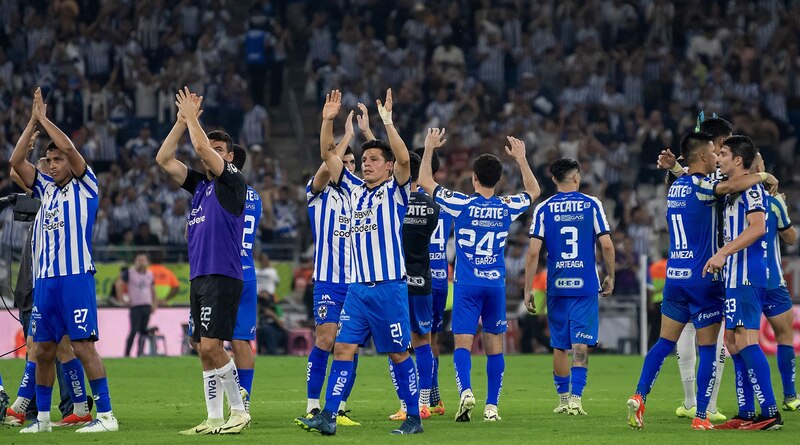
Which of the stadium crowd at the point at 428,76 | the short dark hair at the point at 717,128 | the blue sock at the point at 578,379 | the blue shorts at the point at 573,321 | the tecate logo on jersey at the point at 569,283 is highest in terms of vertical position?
the stadium crowd at the point at 428,76

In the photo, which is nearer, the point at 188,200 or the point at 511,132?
the point at 188,200

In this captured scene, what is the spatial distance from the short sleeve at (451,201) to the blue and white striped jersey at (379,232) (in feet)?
4.94

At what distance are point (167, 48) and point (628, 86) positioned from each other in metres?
11.8

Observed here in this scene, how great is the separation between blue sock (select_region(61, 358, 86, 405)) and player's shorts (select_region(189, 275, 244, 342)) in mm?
1373

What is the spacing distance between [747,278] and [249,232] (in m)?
4.92

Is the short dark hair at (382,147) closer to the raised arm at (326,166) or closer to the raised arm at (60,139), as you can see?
the raised arm at (326,166)

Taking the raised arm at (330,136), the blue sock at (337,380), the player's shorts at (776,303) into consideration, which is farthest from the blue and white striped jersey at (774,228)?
the blue sock at (337,380)

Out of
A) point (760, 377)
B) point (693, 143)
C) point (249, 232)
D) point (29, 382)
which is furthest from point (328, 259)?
point (760, 377)

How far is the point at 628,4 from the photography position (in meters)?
33.6

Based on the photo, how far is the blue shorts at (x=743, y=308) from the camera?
37.0ft

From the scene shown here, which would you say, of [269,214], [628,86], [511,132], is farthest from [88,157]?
[628,86]

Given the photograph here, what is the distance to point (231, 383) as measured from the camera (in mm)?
10984

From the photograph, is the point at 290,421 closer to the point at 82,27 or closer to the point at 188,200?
the point at 188,200

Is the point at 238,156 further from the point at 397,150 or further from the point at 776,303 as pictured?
the point at 776,303
